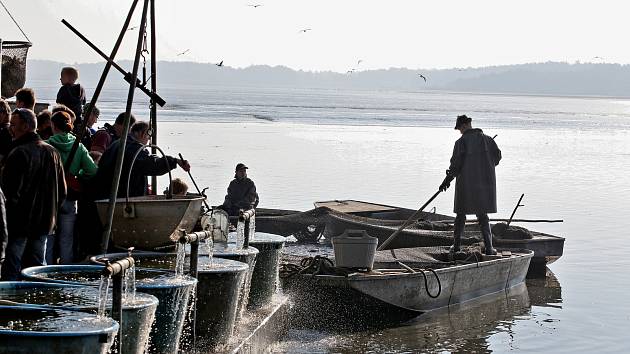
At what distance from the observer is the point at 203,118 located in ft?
246

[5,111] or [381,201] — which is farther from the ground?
[5,111]

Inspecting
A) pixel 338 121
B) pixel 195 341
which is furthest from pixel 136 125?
pixel 338 121

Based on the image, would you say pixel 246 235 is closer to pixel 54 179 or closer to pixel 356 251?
pixel 54 179

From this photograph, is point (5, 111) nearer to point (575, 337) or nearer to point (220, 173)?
point (575, 337)

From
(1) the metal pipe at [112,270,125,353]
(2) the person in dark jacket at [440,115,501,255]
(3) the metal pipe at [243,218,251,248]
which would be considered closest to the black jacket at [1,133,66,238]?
(1) the metal pipe at [112,270,125,353]

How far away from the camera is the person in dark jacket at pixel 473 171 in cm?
1498

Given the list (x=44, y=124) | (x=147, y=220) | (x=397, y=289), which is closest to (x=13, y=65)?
(x=44, y=124)

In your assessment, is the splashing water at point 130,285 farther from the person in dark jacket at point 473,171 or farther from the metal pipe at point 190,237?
the person in dark jacket at point 473,171

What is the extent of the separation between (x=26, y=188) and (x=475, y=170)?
810 cm

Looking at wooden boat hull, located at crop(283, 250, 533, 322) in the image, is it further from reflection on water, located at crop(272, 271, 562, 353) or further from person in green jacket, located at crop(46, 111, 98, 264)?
person in green jacket, located at crop(46, 111, 98, 264)

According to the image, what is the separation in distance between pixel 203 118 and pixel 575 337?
2452 inches

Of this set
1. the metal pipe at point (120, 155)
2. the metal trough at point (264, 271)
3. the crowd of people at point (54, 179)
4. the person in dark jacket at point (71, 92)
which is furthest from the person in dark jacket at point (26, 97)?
the metal trough at point (264, 271)

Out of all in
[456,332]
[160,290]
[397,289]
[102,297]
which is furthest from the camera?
[456,332]

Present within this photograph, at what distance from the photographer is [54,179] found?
8141 mm
